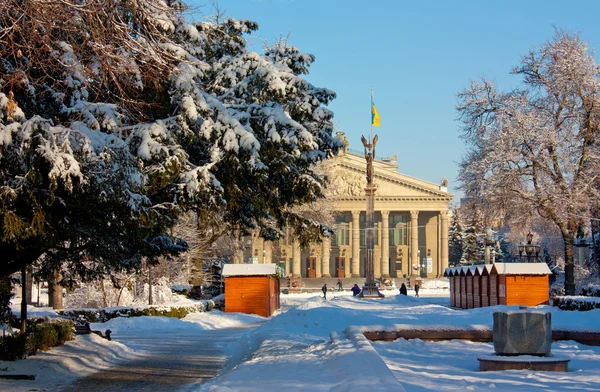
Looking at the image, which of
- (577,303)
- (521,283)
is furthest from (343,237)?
(577,303)

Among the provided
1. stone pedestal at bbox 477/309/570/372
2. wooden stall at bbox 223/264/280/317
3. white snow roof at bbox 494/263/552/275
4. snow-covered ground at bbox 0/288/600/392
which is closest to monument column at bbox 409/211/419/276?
wooden stall at bbox 223/264/280/317

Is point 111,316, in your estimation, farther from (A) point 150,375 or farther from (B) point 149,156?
(B) point 149,156

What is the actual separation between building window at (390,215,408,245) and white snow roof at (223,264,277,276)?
75.9 m

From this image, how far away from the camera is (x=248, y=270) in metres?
36.6

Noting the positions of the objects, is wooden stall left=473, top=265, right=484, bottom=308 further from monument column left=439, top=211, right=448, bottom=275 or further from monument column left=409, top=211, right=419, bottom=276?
monument column left=439, top=211, right=448, bottom=275

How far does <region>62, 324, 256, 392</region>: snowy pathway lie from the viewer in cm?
1349

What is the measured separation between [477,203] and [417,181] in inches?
2552

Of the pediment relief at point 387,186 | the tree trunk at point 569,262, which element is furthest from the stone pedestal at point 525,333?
the pediment relief at point 387,186

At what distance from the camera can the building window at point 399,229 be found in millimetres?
111250

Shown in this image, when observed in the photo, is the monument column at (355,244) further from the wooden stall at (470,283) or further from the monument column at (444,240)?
the wooden stall at (470,283)

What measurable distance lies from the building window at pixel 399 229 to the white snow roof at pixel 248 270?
7591 cm

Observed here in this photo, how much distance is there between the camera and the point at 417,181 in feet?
343

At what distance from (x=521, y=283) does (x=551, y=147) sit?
7.02 metres

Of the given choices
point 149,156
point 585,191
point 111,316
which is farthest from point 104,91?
point 585,191
